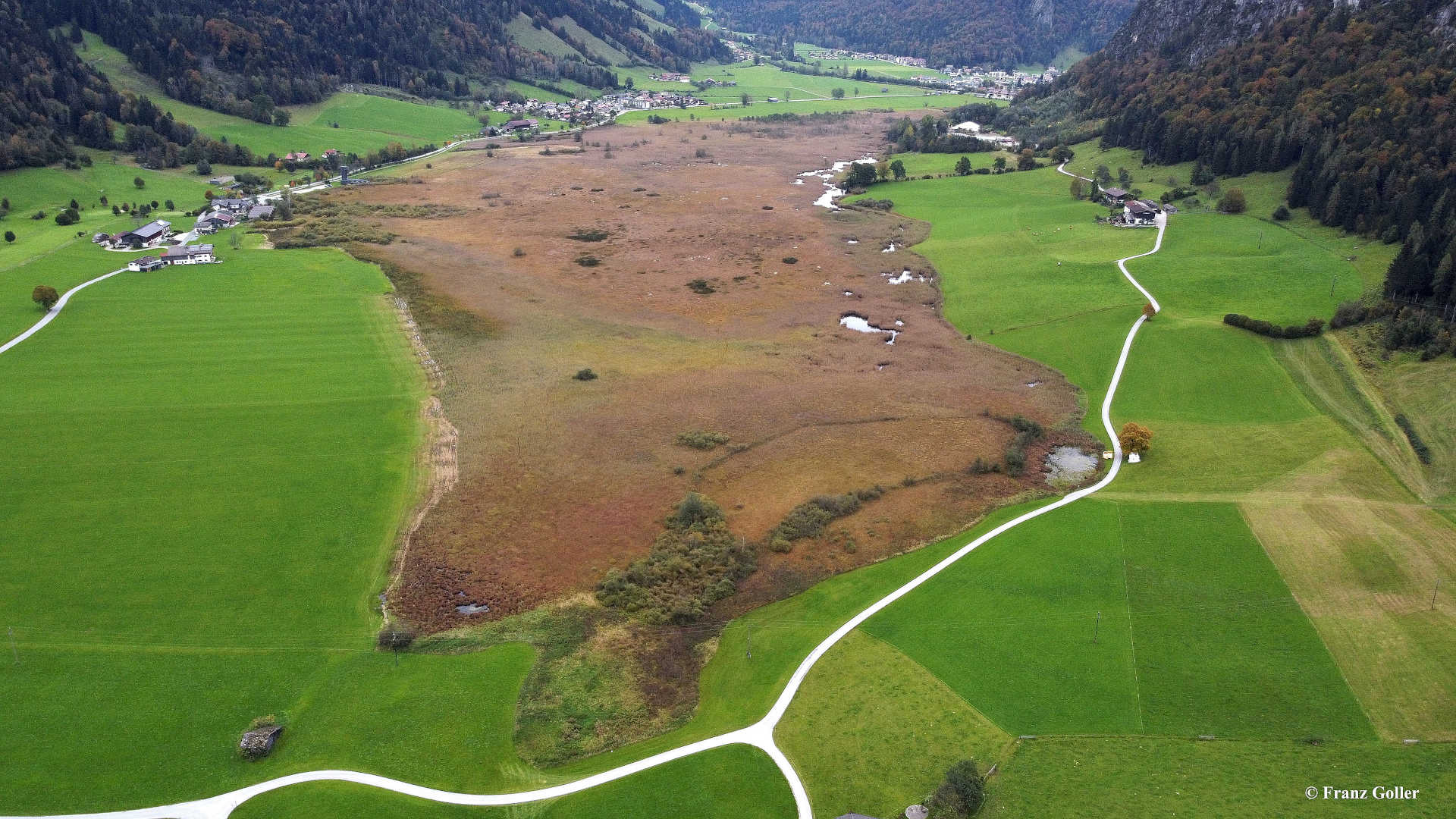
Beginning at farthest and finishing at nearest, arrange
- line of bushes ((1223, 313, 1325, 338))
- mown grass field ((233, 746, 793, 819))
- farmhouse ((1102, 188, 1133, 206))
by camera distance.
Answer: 1. farmhouse ((1102, 188, 1133, 206))
2. line of bushes ((1223, 313, 1325, 338))
3. mown grass field ((233, 746, 793, 819))

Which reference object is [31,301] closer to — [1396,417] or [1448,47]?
[1396,417]

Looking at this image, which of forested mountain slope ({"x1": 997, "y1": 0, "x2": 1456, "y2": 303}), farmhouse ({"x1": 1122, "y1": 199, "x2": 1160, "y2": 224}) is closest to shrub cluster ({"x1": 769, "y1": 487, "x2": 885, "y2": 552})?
forested mountain slope ({"x1": 997, "y1": 0, "x2": 1456, "y2": 303})

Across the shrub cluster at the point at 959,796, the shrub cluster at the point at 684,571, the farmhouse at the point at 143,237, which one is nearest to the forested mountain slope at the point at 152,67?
the farmhouse at the point at 143,237

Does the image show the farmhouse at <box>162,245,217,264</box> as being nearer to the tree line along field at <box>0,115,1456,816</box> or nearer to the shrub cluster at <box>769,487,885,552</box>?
the tree line along field at <box>0,115,1456,816</box>

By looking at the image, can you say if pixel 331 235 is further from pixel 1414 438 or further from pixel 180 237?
pixel 1414 438

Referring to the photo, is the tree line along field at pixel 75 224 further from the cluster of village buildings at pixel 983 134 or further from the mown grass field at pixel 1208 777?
the cluster of village buildings at pixel 983 134
